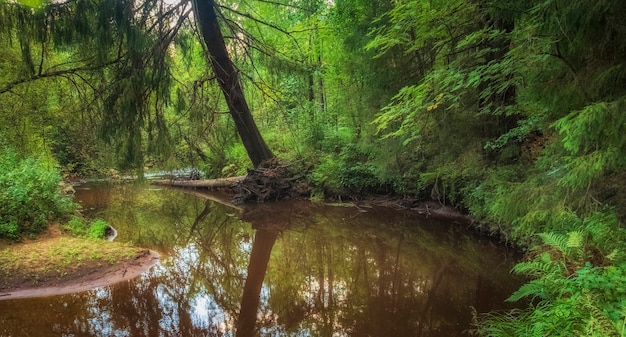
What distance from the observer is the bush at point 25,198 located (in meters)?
6.18

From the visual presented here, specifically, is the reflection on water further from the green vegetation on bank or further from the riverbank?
the green vegetation on bank

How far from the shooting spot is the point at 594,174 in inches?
125

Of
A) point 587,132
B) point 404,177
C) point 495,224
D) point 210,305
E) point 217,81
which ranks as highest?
point 217,81

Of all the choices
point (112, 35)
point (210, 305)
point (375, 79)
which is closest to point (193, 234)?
point (210, 305)

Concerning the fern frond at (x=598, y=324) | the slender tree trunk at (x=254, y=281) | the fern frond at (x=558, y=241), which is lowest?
the slender tree trunk at (x=254, y=281)

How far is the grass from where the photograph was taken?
17.2 ft

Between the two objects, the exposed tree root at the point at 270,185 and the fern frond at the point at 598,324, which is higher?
the exposed tree root at the point at 270,185

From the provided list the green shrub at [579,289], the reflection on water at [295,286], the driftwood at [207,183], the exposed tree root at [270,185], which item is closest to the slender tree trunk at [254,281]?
the reflection on water at [295,286]

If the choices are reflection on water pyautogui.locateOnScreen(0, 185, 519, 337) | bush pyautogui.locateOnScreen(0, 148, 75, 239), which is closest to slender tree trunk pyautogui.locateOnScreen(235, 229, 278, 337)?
reflection on water pyautogui.locateOnScreen(0, 185, 519, 337)

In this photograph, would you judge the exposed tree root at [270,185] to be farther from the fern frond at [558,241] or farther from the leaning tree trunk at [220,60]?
the fern frond at [558,241]

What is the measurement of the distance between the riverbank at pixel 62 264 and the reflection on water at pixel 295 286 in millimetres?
288

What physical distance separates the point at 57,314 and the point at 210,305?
5.95ft

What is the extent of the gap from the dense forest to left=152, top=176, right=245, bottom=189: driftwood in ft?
10.7

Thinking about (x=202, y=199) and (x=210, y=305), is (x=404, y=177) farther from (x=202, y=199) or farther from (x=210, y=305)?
(x=202, y=199)
